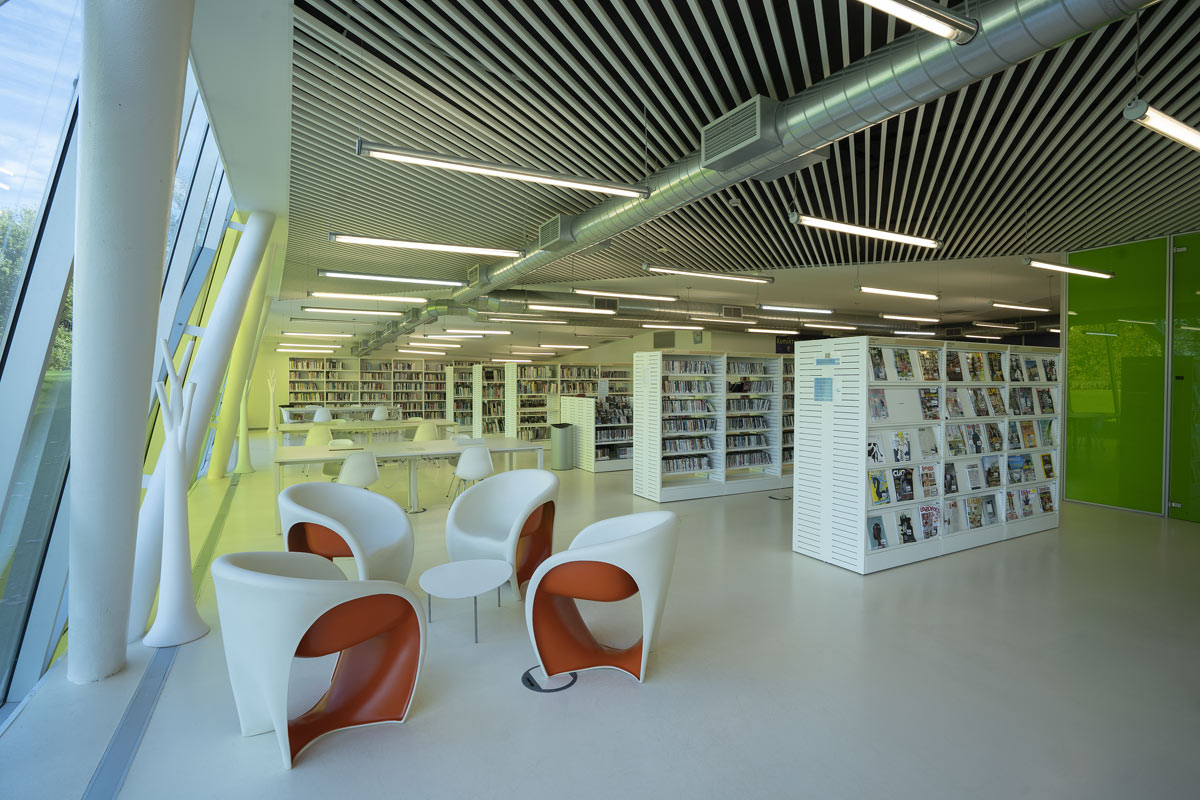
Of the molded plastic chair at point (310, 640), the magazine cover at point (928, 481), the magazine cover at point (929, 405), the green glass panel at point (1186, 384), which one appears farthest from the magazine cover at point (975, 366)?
the molded plastic chair at point (310, 640)

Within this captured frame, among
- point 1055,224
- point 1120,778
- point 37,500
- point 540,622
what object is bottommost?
point 1120,778

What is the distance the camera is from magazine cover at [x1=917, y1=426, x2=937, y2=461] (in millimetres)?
5254

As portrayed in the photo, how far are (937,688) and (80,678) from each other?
4394 millimetres

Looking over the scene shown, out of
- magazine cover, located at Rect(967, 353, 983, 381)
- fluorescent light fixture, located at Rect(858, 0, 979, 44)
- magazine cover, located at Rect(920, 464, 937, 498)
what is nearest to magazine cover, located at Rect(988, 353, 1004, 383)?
magazine cover, located at Rect(967, 353, 983, 381)

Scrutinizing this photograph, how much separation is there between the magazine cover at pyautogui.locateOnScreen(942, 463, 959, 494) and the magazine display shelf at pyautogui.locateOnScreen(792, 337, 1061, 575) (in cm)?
1

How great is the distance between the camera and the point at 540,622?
310 cm

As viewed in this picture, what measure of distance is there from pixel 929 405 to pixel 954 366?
2.00 ft

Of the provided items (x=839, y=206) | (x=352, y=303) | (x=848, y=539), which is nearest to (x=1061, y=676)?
(x=848, y=539)

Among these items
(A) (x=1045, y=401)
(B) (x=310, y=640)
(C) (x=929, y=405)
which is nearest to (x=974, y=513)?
(C) (x=929, y=405)

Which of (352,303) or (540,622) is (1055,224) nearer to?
(540,622)

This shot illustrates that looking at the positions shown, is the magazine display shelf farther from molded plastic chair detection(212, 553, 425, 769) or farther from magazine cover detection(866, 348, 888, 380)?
molded plastic chair detection(212, 553, 425, 769)

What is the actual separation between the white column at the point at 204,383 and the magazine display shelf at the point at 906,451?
4.96 m

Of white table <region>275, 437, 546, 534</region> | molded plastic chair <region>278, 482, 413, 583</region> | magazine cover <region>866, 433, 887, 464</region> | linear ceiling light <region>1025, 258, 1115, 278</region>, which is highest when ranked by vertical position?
linear ceiling light <region>1025, 258, 1115, 278</region>

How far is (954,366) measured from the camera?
5.62 m
